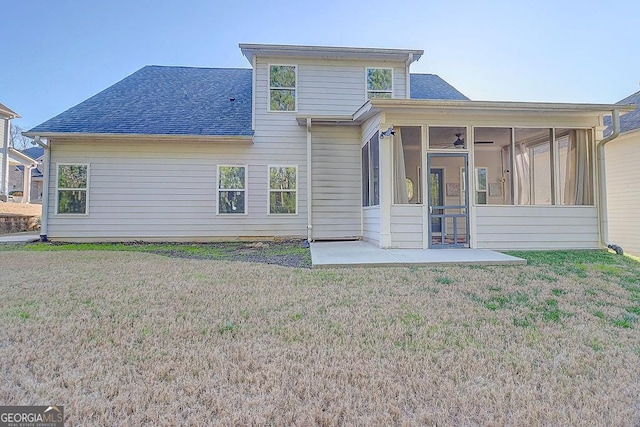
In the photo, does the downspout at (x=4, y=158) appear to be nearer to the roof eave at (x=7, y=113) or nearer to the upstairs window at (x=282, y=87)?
the roof eave at (x=7, y=113)

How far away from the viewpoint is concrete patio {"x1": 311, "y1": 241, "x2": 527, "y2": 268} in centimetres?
560

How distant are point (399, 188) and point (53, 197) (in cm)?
942

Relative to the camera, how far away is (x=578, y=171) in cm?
738

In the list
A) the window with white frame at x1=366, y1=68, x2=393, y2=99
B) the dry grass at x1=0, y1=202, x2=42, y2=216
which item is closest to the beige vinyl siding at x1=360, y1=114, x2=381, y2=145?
the window with white frame at x1=366, y1=68, x2=393, y2=99

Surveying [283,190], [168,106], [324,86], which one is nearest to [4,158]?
[168,106]

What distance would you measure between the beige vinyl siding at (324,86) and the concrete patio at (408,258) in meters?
4.83

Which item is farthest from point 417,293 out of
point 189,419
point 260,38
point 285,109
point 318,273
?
point 260,38

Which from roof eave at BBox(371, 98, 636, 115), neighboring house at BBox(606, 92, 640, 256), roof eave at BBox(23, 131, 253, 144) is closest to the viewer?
roof eave at BBox(371, 98, 636, 115)

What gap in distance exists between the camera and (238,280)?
473 cm

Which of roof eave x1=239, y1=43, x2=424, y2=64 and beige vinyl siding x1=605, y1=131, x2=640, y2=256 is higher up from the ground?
roof eave x1=239, y1=43, x2=424, y2=64

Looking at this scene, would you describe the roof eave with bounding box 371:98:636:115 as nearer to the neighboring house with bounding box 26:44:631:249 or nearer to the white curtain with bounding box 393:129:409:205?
the white curtain with bounding box 393:129:409:205

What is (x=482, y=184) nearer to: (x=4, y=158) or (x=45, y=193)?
(x=45, y=193)

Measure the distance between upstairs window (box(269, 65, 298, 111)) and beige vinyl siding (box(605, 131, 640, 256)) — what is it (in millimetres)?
10237

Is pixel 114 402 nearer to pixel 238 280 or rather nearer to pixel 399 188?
pixel 238 280
